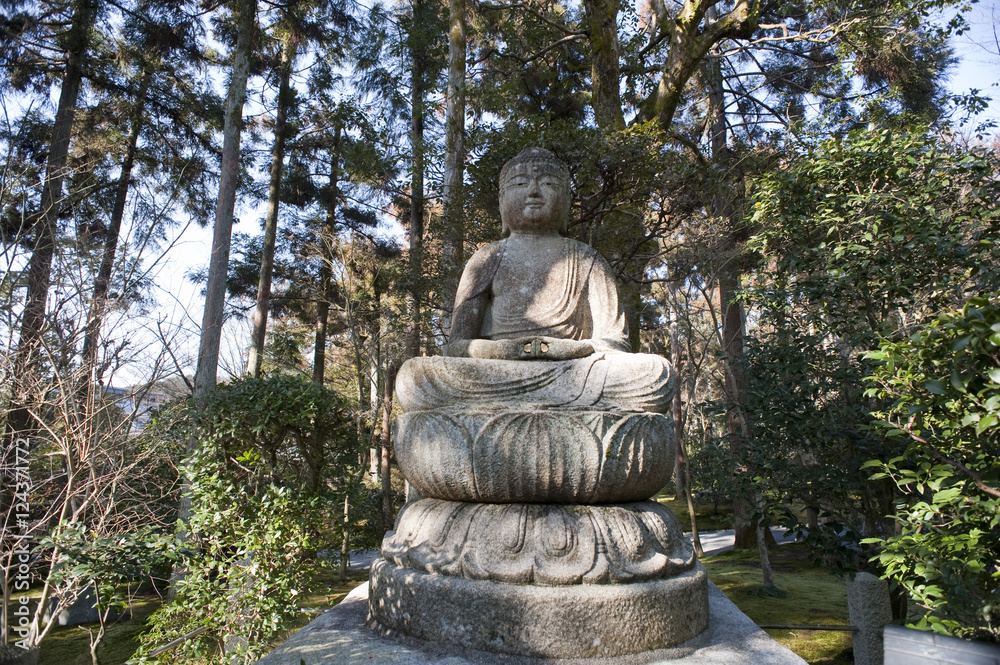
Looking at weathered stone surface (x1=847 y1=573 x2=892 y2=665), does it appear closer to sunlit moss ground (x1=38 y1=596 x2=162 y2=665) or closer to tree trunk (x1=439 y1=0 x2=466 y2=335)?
tree trunk (x1=439 y1=0 x2=466 y2=335)

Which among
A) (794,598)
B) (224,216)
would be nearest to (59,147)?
(224,216)

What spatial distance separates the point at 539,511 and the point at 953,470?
1704 millimetres

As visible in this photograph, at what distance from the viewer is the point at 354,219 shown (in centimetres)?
1352

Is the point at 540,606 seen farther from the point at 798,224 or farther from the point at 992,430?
the point at 798,224

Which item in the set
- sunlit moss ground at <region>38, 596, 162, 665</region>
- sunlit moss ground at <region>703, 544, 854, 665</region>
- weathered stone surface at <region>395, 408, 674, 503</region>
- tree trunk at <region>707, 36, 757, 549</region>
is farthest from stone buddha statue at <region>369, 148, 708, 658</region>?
tree trunk at <region>707, 36, 757, 549</region>

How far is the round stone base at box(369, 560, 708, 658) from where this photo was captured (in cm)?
240

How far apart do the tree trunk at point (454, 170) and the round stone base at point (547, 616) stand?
478cm

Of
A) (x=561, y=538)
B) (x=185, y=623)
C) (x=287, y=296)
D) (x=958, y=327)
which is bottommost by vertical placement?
(x=185, y=623)

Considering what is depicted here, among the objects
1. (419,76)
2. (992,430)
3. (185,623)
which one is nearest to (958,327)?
(992,430)

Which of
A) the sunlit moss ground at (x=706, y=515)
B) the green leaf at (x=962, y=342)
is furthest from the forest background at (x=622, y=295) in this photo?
the sunlit moss ground at (x=706, y=515)

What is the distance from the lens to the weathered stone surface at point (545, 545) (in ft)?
8.32

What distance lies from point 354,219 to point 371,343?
4039 mm

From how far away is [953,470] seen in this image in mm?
2430

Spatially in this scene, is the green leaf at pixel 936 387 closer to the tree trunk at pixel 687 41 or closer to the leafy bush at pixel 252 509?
the leafy bush at pixel 252 509
